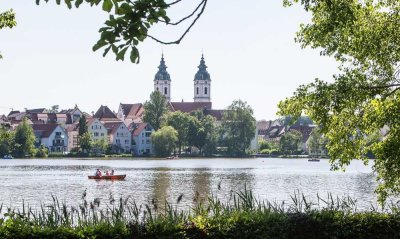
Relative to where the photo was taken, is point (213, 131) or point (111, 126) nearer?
point (213, 131)

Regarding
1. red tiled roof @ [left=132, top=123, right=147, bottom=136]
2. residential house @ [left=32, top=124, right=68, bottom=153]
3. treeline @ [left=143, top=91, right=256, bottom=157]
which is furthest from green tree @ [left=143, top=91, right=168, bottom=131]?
residential house @ [left=32, top=124, right=68, bottom=153]

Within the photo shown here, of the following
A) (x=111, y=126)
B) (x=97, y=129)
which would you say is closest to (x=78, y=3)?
(x=97, y=129)

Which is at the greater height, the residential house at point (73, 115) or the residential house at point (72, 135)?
the residential house at point (73, 115)

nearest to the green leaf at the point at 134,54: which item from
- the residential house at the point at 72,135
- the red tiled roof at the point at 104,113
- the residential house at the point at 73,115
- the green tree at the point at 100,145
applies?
the green tree at the point at 100,145

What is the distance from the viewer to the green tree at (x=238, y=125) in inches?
5812

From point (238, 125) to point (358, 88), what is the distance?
133m

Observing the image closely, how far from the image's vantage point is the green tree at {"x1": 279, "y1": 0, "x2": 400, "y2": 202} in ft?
48.9

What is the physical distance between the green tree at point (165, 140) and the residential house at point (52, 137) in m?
33.7

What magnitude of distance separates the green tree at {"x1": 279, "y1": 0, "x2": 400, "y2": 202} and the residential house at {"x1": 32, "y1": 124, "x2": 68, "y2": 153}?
5792 inches

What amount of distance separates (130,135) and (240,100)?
33141mm

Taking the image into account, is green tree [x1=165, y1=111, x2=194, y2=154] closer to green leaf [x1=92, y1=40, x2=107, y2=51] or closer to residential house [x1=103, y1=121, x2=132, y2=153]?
residential house [x1=103, y1=121, x2=132, y2=153]

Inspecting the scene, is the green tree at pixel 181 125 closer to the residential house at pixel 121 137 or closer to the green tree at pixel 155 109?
the green tree at pixel 155 109

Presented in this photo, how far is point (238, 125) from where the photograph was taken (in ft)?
486

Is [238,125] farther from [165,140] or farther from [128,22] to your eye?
[128,22]
